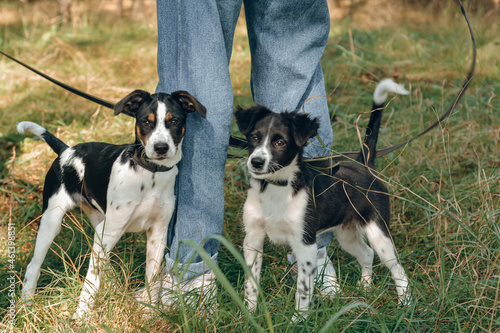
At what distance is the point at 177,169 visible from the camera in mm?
2971

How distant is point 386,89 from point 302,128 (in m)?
0.59

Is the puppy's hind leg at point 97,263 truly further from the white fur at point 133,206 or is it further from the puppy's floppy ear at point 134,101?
the puppy's floppy ear at point 134,101

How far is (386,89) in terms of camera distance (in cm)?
300

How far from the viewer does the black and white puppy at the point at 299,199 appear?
281 cm

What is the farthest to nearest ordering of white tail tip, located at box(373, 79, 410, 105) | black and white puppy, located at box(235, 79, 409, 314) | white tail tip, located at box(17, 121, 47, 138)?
white tail tip, located at box(17, 121, 47, 138)
white tail tip, located at box(373, 79, 410, 105)
black and white puppy, located at box(235, 79, 409, 314)

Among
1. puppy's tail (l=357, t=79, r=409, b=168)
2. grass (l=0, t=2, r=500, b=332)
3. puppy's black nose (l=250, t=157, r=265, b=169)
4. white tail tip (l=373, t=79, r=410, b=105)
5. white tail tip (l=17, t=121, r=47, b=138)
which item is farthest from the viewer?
white tail tip (l=17, t=121, r=47, b=138)

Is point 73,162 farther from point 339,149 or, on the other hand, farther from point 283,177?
point 339,149

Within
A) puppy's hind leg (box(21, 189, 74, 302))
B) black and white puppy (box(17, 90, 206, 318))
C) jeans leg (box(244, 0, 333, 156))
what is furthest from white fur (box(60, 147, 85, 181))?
jeans leg (box(244, 0, 333, 156))

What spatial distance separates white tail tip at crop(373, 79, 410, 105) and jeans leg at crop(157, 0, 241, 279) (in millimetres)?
898

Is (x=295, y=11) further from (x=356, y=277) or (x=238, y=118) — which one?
(x=356, y=277)

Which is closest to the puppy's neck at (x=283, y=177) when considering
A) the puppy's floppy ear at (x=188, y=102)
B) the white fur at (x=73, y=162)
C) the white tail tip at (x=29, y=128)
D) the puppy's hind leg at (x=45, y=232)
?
the puppy's floppy ear at (x=188, y=102)

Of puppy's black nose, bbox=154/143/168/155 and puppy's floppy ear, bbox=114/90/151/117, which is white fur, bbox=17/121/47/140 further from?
puppy's black nose, bbox=154/143/168/155

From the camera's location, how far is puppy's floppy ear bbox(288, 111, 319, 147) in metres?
A: 2.81

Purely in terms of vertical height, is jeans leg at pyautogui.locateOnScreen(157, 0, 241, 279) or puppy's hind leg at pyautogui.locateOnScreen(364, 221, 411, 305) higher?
jeans leg at pyautogui.locateOnScreen(157, 0, 241, 279)
